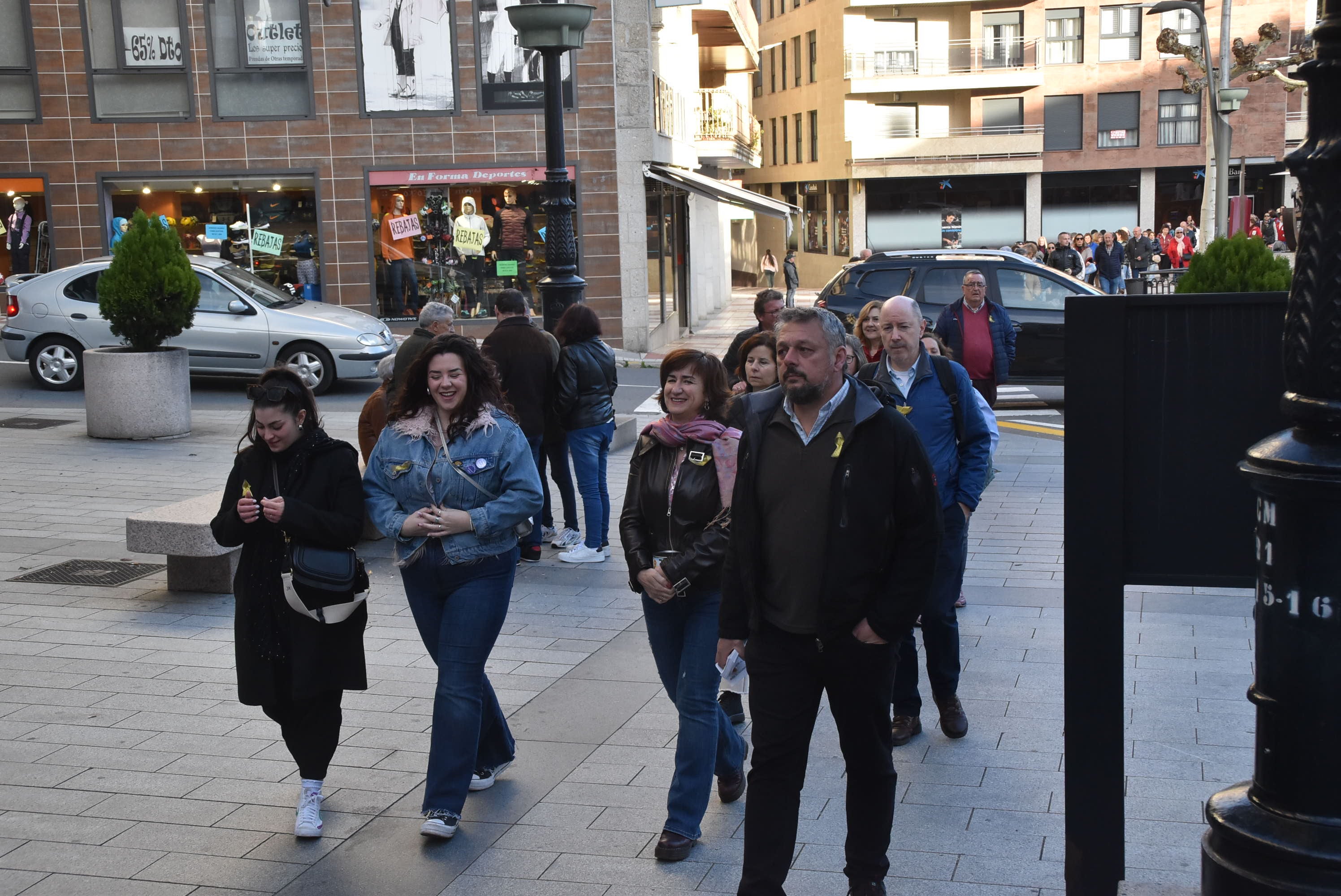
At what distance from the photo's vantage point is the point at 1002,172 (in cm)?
5025

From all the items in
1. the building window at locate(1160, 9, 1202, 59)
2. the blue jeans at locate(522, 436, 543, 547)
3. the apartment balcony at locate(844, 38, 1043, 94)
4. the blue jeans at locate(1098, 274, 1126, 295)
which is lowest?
the blue jeans at locate(522, 436, 543, 547)

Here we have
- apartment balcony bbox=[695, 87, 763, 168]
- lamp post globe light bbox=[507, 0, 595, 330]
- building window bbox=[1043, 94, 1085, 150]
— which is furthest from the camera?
building window bbox=[1043, 94, 1085, 150]

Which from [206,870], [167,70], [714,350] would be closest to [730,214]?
[714,350]

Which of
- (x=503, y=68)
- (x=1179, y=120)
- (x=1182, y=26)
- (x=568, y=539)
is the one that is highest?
(x=1182, y=26)

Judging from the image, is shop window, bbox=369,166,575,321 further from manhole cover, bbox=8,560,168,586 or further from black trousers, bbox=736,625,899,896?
black trousers, bbox=736,625,899,896

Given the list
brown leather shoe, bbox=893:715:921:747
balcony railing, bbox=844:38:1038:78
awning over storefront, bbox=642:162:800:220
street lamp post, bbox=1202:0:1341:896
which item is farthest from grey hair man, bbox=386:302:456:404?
balcony railing, bbox=844:38:1038:78

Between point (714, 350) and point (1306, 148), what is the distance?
2251 centimetres

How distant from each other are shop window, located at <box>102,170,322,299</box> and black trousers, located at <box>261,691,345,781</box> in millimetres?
18895

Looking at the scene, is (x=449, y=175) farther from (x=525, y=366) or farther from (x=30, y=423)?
(x=525, y=366)

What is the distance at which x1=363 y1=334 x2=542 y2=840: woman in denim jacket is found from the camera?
15.9 ft

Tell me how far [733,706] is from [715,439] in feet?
5.73

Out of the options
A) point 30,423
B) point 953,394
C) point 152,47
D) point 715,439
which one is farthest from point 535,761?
point 152,47

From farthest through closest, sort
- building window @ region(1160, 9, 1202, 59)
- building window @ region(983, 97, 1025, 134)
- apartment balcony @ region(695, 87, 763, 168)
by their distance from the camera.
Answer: building window @ region(983, 97, 1025, 134)
building window @ region(1160, 9, 1202, 59)
apartment balcony @ region(695, 87, 763, 168)

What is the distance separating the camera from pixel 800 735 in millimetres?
4102
